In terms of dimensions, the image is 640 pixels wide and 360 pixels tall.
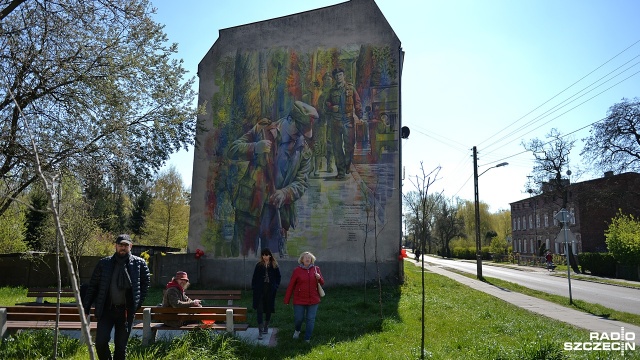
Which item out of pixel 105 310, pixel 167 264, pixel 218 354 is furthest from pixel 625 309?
pixel 167 264

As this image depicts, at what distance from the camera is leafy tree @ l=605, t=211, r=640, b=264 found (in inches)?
1182

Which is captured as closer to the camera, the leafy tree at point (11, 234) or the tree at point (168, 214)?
the leafy tree at point (11, 234)

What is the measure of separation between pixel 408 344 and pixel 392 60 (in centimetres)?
1400

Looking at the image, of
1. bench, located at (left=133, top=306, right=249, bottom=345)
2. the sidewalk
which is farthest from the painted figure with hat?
the sidewalk

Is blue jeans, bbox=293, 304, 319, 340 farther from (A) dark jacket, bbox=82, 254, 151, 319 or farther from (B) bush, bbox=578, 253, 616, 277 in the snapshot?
(B) bush, bbox=578, 253, 616, 277

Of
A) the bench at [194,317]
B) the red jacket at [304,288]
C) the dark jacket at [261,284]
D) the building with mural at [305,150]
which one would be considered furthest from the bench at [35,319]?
the building with mural at [305,150]

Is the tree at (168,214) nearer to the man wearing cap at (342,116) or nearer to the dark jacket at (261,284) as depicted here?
the man wearing cap at (342,116)

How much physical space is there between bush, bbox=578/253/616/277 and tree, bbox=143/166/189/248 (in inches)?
1257

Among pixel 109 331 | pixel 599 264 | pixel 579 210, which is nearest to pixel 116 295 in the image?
pixel 109 331

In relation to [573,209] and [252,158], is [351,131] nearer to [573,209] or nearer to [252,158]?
[252,158]

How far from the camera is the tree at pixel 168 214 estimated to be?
3672cm

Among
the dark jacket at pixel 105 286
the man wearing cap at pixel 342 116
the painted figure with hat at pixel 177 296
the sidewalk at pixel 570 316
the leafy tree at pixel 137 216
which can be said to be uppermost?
the man wearing cap at pixel 342 116

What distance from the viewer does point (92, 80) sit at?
10.7 m

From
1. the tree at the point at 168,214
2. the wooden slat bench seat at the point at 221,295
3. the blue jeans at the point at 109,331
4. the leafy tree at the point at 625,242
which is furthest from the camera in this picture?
the tree at the point at 168,214
